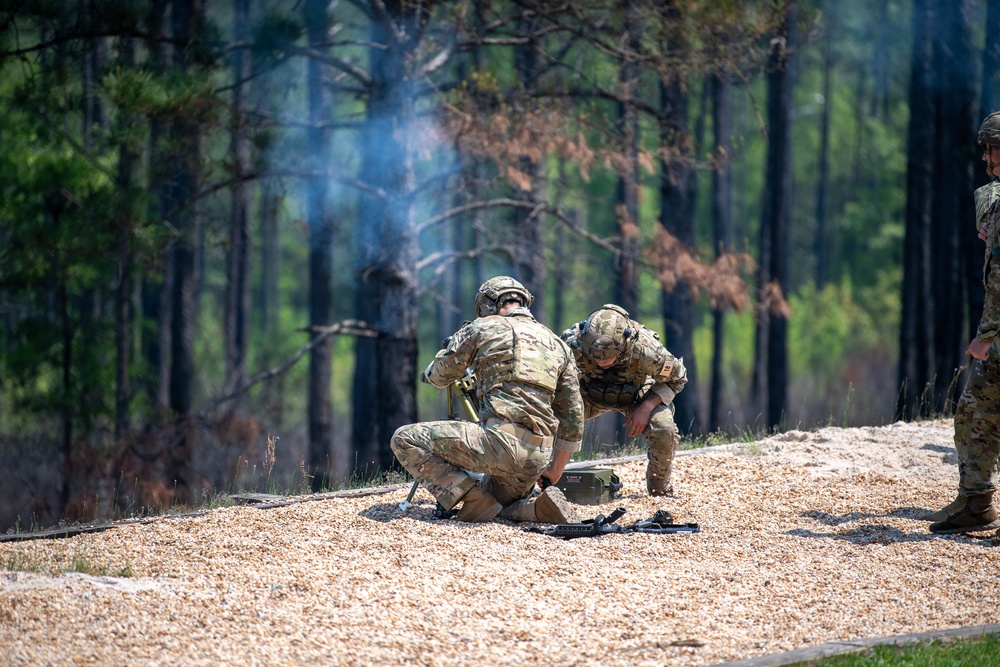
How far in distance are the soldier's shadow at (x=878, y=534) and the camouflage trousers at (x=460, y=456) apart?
165 cm

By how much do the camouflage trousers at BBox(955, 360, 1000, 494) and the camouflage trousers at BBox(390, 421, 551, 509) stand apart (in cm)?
247

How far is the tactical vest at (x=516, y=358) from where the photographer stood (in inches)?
289

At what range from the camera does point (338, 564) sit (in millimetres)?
6344

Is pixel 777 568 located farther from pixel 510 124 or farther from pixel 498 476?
pixel 510 124

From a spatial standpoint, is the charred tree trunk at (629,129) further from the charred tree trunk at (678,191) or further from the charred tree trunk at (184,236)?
the charred tree trunk at (184,236)

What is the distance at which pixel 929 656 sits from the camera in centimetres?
511

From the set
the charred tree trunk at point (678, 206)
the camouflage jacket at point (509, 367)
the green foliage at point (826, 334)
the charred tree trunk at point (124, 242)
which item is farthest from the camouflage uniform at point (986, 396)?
the green foliage at point (826, 334)

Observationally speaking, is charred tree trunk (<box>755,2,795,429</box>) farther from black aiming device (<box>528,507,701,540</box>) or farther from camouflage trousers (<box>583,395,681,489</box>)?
black aiming device (<box>528,507,701,540</box>)

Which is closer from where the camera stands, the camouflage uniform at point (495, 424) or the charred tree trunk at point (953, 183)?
the camouflage uniform at point (495, 424)

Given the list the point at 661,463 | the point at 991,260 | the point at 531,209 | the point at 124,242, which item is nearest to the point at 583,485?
the point at 661,463

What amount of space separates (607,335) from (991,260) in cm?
240

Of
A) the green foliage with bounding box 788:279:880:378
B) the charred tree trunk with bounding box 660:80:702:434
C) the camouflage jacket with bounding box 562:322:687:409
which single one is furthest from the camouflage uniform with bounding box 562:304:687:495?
the green foliage with bounding box 788:279:880:378

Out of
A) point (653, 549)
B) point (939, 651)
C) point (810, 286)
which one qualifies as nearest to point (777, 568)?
point (653, 549)

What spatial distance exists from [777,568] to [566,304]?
3412 centimetres
